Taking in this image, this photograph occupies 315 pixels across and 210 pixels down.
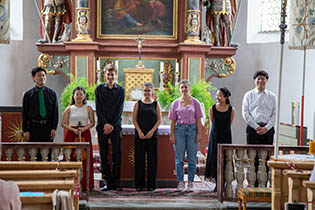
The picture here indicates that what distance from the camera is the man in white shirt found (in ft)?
20.5

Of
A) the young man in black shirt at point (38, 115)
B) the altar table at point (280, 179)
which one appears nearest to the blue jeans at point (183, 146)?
the young man in black shirt at point (38, 115)

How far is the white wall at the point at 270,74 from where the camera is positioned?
33.4 ft

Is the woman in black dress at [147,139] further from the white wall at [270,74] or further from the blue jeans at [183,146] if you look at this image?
the white wall at [270,74]

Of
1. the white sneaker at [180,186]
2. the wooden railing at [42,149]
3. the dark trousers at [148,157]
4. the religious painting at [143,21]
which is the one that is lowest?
the white sneaker at [180,186]

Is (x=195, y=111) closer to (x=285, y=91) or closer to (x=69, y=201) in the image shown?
(x=69, y=201)

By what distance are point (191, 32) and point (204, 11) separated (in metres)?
1.61

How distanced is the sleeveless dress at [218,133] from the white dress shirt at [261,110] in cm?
29

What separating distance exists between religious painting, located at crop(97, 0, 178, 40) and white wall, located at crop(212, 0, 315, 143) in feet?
6.86

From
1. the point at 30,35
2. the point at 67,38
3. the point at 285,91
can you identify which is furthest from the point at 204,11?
the point at 30,35

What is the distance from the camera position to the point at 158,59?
1057 cm

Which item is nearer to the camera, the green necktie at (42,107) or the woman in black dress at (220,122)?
the green necktie at (42,107)

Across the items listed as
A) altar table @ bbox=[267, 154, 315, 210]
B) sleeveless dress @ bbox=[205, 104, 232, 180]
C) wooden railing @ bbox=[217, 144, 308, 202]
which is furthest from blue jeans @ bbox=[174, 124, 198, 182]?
altar table @ bbox=[267, 154, 315, 210]

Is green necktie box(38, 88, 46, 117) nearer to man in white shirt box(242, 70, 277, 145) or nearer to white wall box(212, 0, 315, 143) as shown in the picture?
man in white shirt box(242, 70, 277, 145)

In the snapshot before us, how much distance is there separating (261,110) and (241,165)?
3.51 ft
